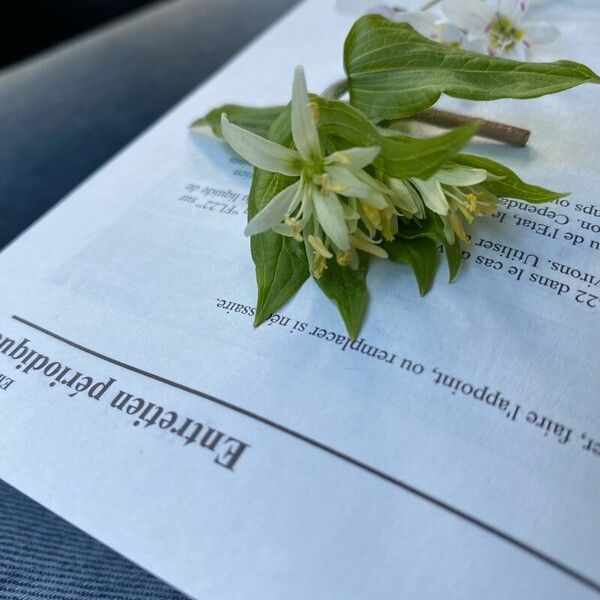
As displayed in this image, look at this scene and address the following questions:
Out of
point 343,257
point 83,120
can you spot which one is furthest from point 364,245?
point 83,120

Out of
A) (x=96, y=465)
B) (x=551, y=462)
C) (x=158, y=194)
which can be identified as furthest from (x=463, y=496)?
(x=158, y=194)

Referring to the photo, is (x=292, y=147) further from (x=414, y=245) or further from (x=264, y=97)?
(x=264, y=97)

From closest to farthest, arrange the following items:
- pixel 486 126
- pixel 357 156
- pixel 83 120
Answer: pixel 357 156
pixel 486 126
pixel 83 120

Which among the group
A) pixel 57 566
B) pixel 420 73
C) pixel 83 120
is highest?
pixel 420 73

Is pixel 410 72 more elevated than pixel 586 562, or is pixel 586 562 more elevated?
pixel 410 72

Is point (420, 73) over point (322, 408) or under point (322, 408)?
over

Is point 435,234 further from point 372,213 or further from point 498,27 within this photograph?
point 498,27

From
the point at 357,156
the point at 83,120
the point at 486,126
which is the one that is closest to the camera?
the point at 357,156

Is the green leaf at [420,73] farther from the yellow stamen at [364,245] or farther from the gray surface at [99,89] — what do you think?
the gray surface at [99,89]

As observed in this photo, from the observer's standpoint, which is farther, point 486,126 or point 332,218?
point 486,126
